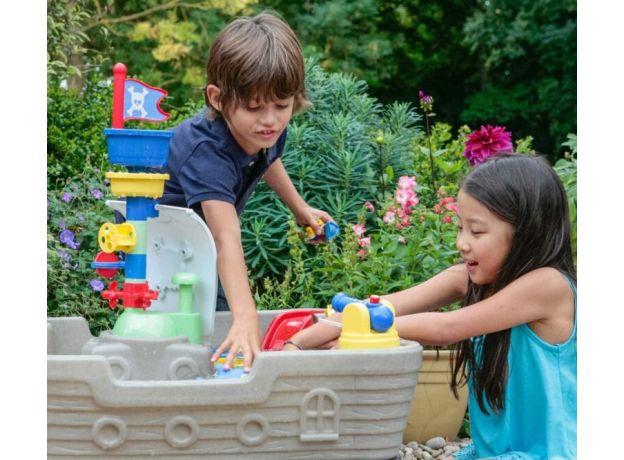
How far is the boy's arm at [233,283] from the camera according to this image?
2.34 meters

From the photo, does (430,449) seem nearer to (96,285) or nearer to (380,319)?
(380,319)

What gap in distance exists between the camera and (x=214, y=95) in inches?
108

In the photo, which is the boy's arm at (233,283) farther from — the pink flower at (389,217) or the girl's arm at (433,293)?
the pink flower at (389,217)

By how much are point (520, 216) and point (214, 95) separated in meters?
0.91

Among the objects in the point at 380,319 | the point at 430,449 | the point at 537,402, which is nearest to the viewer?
the point at 380,319

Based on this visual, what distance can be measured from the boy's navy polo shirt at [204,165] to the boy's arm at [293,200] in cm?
20

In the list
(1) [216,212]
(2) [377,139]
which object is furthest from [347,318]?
(2) [377,139]

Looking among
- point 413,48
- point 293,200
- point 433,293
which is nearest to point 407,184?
point 293,200

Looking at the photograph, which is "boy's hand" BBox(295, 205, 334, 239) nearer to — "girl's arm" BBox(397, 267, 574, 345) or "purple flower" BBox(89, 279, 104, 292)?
"girl's arm" BBox(397, 267, 574, 345)

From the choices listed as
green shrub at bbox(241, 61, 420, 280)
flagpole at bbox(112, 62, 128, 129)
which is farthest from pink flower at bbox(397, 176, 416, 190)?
flagpole at bbox(112, 62, 128, 129)

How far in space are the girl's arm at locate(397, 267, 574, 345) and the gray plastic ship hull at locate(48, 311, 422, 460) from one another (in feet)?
0.77

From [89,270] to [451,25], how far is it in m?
13.5

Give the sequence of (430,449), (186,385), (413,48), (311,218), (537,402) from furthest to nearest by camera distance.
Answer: (413,48) → (430,449) → (311,218) → (537,402) → (186,385)

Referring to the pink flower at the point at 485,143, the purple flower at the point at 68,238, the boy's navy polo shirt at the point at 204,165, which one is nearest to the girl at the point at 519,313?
the boy's navy polo shirt at the point at 204,165
